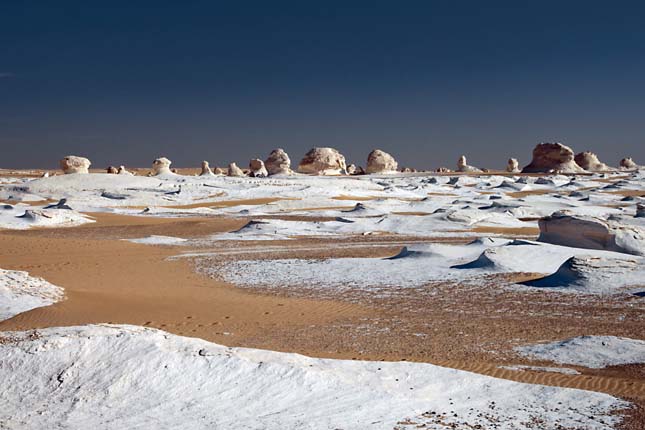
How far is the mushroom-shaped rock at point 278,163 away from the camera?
2785 inches

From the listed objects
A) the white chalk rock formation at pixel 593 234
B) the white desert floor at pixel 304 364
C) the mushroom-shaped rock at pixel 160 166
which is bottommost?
the white desert floor at pixel 304 364

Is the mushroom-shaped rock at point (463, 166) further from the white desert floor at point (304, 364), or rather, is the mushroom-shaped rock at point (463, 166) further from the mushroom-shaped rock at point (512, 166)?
the white desert floor at point (304, 364)

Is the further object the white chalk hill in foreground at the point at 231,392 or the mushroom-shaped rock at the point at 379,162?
the mushroom-shaped rock at the point at 379,162

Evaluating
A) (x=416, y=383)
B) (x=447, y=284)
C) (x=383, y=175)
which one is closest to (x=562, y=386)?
(x=416, y=383)

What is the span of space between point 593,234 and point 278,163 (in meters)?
55.6

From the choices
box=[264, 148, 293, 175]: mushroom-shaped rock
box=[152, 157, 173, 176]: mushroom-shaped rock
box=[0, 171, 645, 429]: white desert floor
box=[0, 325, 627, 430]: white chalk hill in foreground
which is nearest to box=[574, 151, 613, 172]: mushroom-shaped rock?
box=[264, 148, 293, 175]: mushroom-shaped rock

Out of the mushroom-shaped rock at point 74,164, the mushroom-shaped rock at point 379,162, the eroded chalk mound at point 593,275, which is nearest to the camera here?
the eroded chalk mound at point 593,275

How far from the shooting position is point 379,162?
79.1 metres

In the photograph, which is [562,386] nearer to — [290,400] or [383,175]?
[290,400]

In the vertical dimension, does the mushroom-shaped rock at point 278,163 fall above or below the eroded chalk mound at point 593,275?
above

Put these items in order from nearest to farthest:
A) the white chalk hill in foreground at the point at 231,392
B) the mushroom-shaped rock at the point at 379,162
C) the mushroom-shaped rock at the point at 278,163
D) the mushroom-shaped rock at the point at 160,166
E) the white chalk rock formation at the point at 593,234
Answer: the white chalk hill in foreground at the point at 231,392 → the white chalk rock formation at the point at 593,234 → the mushroom-shaped rock at the point at 160,166 → the mushroom-shaped rock at the point at 278,163 → the mushroom-shaped rock at the point at 379,162

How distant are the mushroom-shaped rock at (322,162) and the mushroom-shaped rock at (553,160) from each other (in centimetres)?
2637

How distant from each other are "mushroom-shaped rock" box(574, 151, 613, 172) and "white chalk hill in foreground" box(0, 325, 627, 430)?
90.8 meters

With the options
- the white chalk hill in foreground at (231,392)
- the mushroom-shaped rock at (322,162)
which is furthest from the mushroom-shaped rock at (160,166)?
the white chalk hill in foreground at (231,392)
